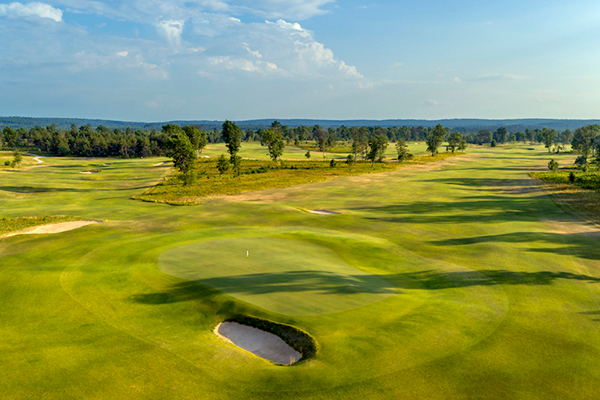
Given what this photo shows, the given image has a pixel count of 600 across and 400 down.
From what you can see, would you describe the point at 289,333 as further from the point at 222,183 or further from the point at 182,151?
the point at 182,151

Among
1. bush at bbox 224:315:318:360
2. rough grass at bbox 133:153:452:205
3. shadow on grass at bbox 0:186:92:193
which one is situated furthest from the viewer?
shadow on grass at bbox 0:186:92:193

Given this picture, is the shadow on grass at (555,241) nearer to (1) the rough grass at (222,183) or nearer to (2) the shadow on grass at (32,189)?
(1) the rough grass at (222,183)

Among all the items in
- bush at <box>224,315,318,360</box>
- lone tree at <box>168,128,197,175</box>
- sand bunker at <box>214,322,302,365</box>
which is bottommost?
sand bunker at <box>214,322,302,365</box>

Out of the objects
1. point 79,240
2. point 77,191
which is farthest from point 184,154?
point 79,240

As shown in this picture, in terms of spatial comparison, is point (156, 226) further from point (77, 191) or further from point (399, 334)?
point (77, 191)

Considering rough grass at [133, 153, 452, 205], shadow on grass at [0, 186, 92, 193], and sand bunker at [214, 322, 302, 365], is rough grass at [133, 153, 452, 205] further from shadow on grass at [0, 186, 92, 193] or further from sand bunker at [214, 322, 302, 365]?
sand bunker at [214, 322, 302, 365]

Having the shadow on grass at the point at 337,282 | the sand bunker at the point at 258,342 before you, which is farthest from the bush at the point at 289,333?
the shadow on grass at the point at 337,282

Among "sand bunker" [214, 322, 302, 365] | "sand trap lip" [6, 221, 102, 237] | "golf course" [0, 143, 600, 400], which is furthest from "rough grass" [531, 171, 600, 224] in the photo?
"sand trap lip" [6, 221, 102, 237]
